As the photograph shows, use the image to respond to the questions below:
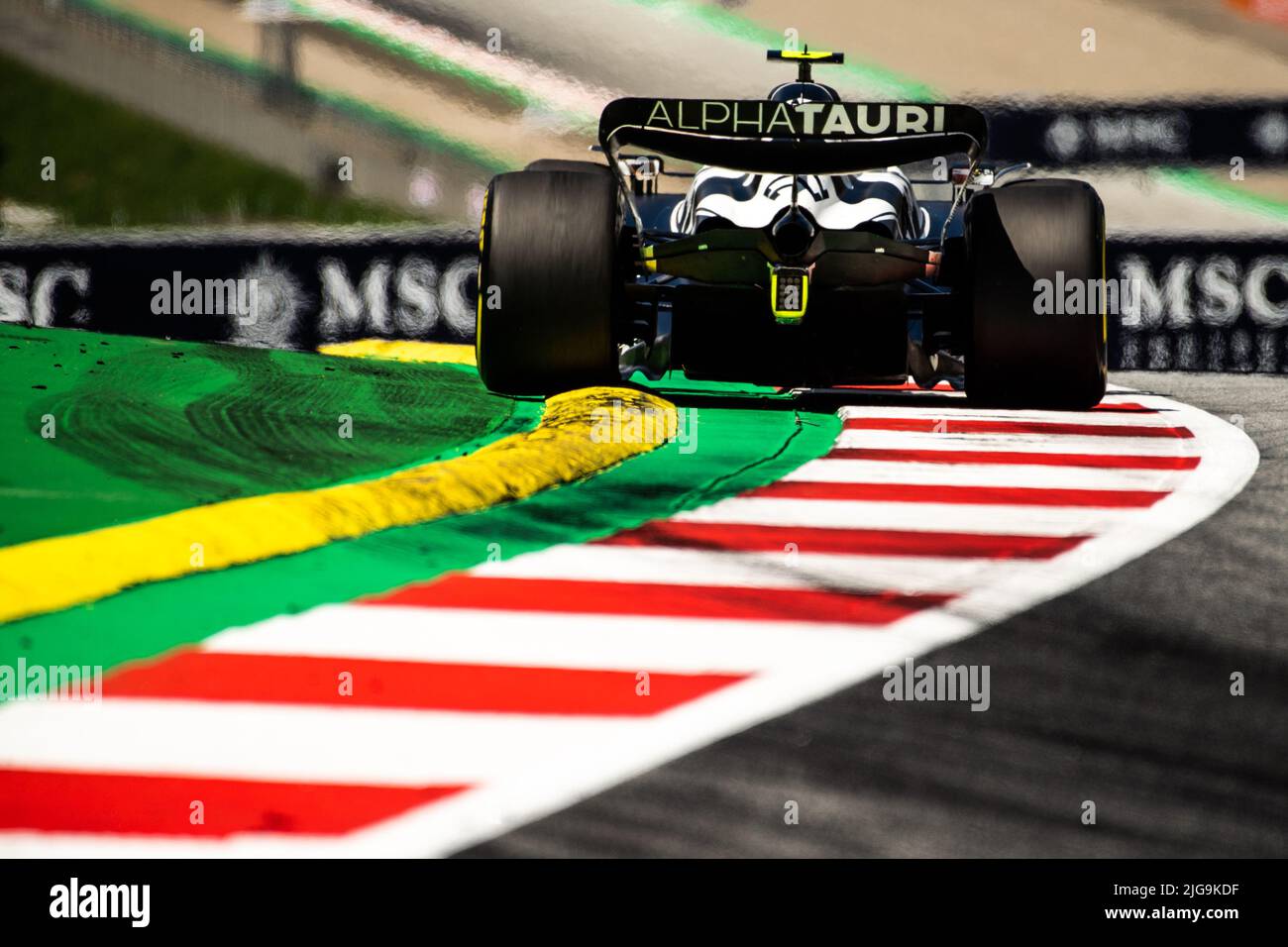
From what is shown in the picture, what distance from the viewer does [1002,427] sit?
5594 mm

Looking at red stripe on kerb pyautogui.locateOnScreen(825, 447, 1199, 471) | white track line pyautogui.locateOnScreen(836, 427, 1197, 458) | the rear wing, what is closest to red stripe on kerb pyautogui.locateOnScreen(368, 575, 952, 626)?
red stripe on kerb pyautogui.locateOnScreen(825, 447, 1199, 471)

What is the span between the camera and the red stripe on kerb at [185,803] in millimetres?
1885

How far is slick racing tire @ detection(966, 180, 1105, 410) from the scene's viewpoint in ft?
17.9

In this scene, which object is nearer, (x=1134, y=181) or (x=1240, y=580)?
(x=1240, y=580)

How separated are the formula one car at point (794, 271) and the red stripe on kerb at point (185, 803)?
3.58 metres

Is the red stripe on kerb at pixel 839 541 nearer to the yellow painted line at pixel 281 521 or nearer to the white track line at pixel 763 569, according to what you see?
the white track line at pixel 763 569

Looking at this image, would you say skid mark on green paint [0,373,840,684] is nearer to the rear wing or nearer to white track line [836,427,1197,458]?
white track line [836,427,1197,458]

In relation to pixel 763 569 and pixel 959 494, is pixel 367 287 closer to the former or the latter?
pixel 959 494

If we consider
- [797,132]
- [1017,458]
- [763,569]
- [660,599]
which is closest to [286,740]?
[660,599]

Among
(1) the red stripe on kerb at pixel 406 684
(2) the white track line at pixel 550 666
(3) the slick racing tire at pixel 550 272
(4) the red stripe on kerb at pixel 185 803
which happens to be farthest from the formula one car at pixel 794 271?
(4) the red stripe on kerb at pixel 185 803

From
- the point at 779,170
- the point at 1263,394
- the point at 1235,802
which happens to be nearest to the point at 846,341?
the point at 779,170

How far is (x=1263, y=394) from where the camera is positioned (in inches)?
286

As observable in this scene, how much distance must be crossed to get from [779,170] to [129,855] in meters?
4.04
